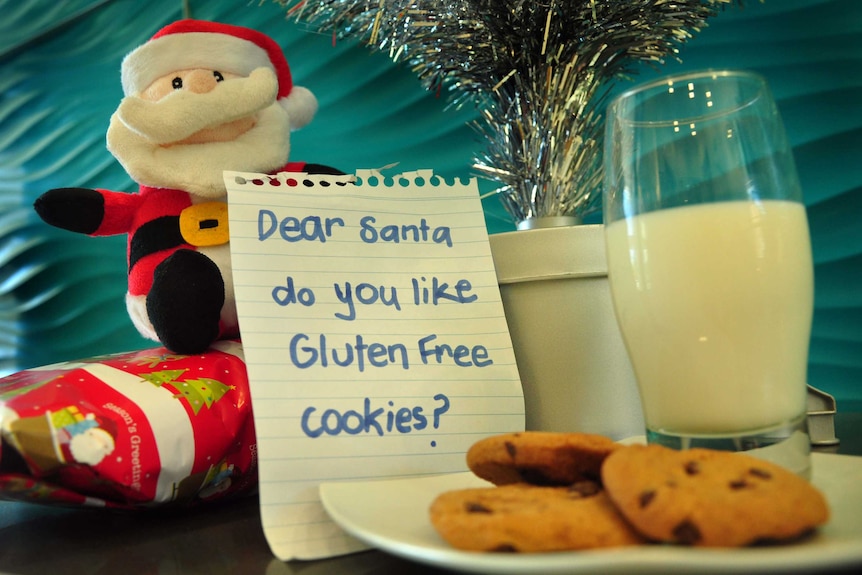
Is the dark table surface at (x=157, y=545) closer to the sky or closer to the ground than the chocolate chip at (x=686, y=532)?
closer to the ground

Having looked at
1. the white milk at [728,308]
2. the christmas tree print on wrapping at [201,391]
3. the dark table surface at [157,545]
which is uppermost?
the white milk at [728,308]

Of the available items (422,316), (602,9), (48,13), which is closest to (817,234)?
(602,9)

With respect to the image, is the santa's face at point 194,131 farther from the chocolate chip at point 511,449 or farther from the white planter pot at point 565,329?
the chocolate chip at point 511,449

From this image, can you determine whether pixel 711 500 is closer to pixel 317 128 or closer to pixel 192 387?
pixel 192 387

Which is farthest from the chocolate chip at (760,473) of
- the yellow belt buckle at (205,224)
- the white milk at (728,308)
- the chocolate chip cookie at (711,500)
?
the yellow belt buckle at (205,224)

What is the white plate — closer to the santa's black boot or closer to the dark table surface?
the dark table surface

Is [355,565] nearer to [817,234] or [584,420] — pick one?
[584,420]

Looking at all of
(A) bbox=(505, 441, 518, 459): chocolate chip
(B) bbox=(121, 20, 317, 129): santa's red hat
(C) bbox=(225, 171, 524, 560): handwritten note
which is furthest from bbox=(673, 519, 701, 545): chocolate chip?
(B) bbox=(121, 20, 317, 129): santa's red hat
